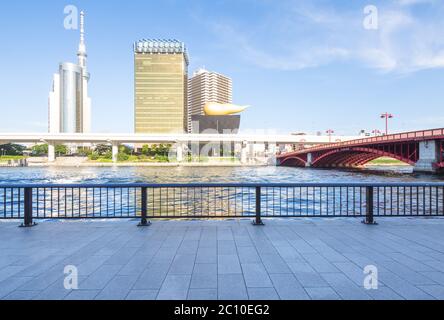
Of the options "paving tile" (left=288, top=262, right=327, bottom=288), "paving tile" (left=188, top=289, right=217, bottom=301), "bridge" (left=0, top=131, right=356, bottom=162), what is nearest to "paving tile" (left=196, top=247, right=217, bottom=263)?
"paving tile" (left=188, top=289, right=217, bottom=301)

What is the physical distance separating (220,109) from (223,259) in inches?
4455

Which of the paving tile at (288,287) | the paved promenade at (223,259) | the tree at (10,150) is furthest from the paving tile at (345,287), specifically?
the tree at (10,150)

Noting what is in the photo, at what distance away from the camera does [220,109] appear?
115 m

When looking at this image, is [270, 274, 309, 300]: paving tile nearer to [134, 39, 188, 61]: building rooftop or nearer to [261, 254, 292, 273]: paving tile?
[261, 254, 292, 273]: paving tile

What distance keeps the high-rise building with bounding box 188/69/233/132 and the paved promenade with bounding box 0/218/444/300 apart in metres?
170

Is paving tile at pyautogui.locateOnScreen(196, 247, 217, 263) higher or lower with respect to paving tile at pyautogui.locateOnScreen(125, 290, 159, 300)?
lower

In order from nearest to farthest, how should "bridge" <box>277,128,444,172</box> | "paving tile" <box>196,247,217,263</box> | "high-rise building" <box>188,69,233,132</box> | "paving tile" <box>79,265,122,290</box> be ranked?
1. "paving tile" <box>79,265,122,290</box>
2. "paving tile" <box>196,247,217,263</box>
3. "bridge" <box>277,128,444,172</box>
4. "high-rise building" <box>188,69,233,132</box>

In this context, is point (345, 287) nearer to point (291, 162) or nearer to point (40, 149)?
point (291, 162)

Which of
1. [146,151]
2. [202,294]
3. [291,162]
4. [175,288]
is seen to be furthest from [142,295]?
[146,151]

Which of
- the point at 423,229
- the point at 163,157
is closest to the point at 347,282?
the point at 423,229

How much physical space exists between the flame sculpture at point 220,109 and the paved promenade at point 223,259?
110 meters

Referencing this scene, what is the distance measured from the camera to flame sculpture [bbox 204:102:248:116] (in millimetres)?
114438

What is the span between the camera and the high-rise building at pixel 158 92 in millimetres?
131375
